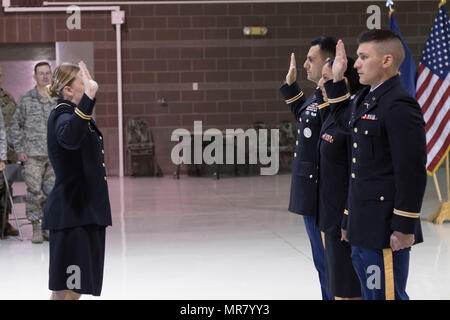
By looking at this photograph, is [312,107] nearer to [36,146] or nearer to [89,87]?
[89,87]

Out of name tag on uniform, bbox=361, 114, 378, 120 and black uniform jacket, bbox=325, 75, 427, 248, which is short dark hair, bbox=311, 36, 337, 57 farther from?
name tag on uniform, bbox=361, 114, 378, 120

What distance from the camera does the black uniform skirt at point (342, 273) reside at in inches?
116

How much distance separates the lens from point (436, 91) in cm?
738

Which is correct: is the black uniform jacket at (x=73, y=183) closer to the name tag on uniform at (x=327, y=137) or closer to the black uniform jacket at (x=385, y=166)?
the name tag on uniform at (x=327, y=137)

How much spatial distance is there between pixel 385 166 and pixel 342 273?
24.2 inches

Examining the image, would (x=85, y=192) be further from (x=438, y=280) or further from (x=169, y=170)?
(x=169, y=170)

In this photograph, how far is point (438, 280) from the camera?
4602 millimetres

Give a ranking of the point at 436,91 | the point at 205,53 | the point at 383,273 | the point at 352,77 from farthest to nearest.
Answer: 1. the point at 205,53
2. the point at 436,91
3. the point at 352,77
4. the point at 383,273

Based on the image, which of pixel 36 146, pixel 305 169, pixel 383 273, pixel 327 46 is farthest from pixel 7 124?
pixel 383 273

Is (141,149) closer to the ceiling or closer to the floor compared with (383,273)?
closer to the floor

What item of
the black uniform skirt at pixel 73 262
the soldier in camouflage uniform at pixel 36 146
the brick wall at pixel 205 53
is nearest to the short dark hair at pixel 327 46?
the black uniform skirt at pixel 73 262

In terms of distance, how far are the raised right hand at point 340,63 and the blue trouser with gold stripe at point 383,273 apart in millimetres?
755

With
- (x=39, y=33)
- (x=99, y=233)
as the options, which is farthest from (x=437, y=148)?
(x=39, y=33)

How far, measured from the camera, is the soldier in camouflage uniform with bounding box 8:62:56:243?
6.27 metres
